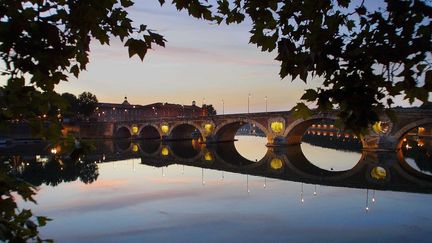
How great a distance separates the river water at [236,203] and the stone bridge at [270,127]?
15.4 ft

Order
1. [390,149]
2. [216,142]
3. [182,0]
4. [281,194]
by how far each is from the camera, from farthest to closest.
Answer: [216,142], [390,149], [281,194], [182,0]

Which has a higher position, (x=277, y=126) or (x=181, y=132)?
(x=277, y=126)

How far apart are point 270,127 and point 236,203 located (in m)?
43.2

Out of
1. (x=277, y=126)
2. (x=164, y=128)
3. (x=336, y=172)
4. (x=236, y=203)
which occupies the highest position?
(x=277, y=126)

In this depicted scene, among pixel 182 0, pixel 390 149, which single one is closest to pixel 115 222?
pixel 182 0

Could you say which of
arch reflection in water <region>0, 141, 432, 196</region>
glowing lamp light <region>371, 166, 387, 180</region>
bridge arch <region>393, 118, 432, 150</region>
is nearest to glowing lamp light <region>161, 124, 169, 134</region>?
arch reflection in water <region>0, 141, 432, 196</region>

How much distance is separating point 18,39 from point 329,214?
1955 cm

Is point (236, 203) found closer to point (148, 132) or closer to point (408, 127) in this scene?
point (408, 127)

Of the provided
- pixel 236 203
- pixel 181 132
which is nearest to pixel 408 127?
pixel 236 203

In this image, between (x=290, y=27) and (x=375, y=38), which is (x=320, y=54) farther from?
(x=290, y=27)

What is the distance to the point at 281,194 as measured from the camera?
A: 2647 centimetres

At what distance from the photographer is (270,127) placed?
66.1 m

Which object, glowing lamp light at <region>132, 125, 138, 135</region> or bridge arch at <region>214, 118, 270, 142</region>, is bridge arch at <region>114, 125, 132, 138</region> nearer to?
glowing lamp light at <region>132, 125, 138, 135</region>

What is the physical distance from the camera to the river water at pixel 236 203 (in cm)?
1720
